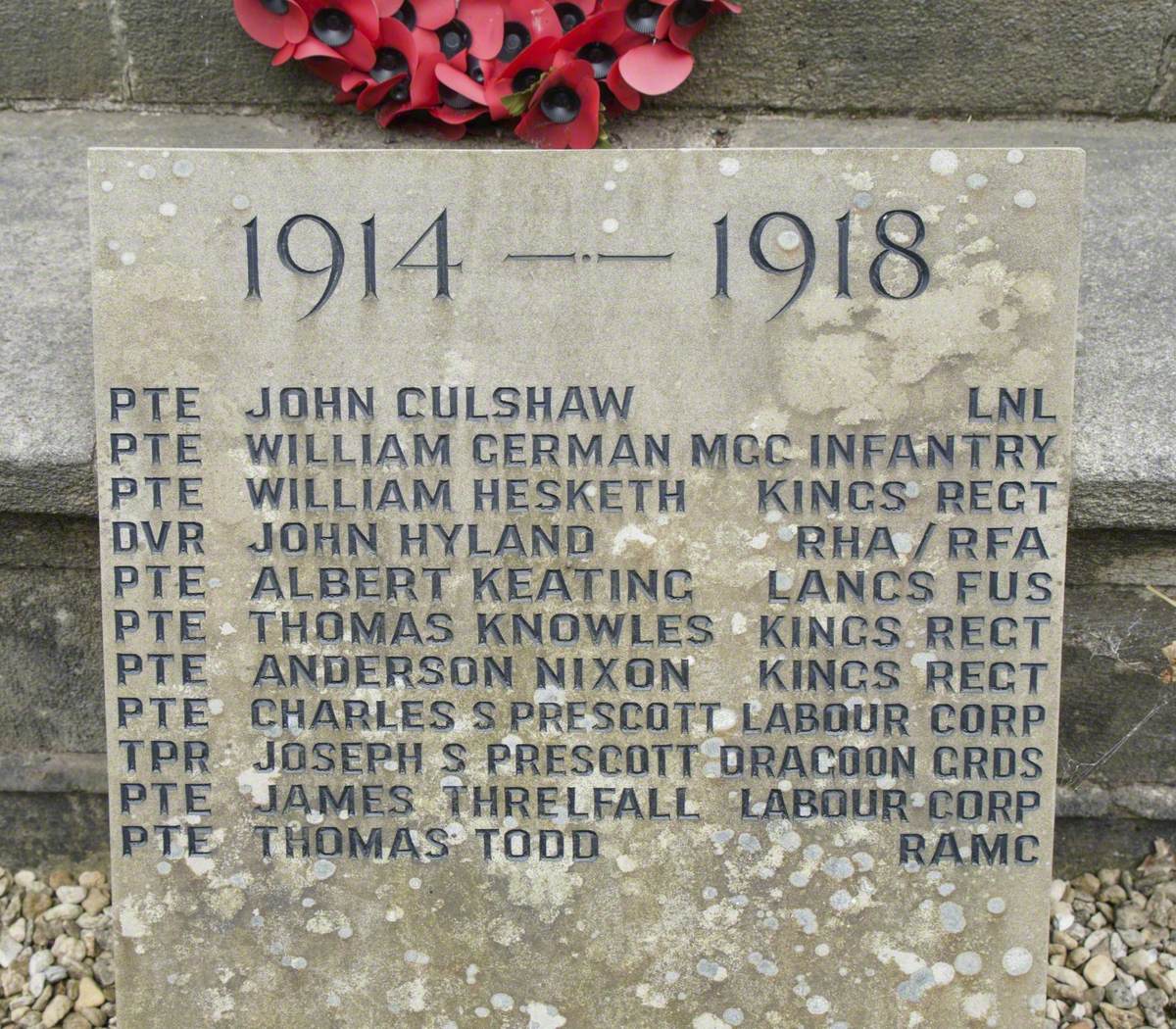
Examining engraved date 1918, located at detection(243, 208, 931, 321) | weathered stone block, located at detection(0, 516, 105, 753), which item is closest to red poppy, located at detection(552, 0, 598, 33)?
engraved date 1918, located at detection(243, 208, 931, 321)

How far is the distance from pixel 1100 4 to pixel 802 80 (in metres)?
0.69

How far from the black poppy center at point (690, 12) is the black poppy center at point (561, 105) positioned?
288mm

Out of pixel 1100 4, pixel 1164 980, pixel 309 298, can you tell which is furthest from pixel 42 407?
pixel 1164 980

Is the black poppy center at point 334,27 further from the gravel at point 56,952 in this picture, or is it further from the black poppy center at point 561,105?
the gravel at point 56,952

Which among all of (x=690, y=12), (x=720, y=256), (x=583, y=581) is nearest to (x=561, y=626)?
(x=583, y=581)

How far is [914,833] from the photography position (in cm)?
227

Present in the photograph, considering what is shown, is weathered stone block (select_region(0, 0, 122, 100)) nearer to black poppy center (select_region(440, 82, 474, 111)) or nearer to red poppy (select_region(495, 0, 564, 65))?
black poppy center (select_region(440, 82, 474, 111))

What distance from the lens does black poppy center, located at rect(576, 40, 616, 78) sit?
8.77 ft

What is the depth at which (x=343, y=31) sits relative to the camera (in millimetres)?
2678

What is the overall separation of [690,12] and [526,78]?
0.40 meters

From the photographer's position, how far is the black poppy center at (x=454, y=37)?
2705 mm

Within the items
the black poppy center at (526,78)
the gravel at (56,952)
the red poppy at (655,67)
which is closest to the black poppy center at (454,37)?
the black poppy center at (526,78)

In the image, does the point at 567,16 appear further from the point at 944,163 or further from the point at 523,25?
the point at 944,163

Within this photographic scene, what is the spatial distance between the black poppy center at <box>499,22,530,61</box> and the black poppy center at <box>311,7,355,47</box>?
0.34 meters
